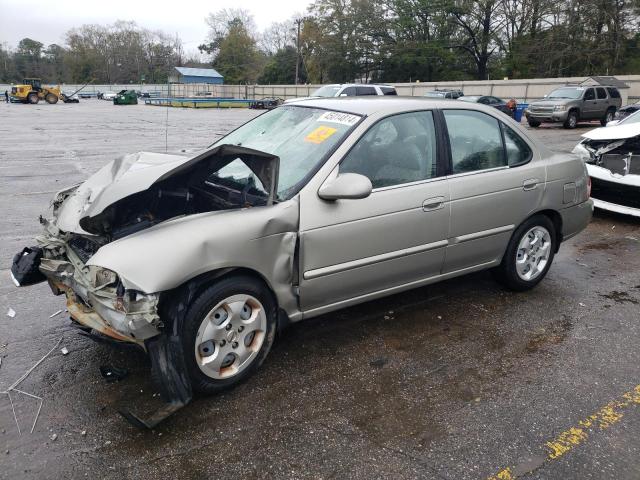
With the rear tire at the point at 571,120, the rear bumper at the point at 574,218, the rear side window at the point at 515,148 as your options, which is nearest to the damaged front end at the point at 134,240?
the rear side window at the point at 515,148

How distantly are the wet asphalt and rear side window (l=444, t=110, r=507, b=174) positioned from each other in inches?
47.0

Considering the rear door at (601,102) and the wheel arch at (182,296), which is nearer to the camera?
the wheel arch at (182,296)

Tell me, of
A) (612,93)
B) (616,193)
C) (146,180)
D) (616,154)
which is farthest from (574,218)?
(612,93)

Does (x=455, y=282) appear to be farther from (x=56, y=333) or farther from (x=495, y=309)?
(x=56, y=333)

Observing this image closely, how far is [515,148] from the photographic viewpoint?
4.44 m

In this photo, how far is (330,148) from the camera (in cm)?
349

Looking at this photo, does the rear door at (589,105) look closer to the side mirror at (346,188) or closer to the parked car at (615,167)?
the parked car at (615,167)

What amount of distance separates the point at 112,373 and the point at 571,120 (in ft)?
76.3

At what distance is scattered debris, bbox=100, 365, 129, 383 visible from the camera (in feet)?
10.5

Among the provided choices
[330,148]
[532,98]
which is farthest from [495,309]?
[532,98]

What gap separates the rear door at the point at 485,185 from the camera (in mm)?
3988

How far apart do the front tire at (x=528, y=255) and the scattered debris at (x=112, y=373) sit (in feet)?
10.2

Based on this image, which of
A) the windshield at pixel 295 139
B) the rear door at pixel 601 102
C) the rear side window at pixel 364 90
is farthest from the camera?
the rear door at pixel 601 102

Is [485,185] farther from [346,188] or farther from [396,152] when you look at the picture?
[346,188]
